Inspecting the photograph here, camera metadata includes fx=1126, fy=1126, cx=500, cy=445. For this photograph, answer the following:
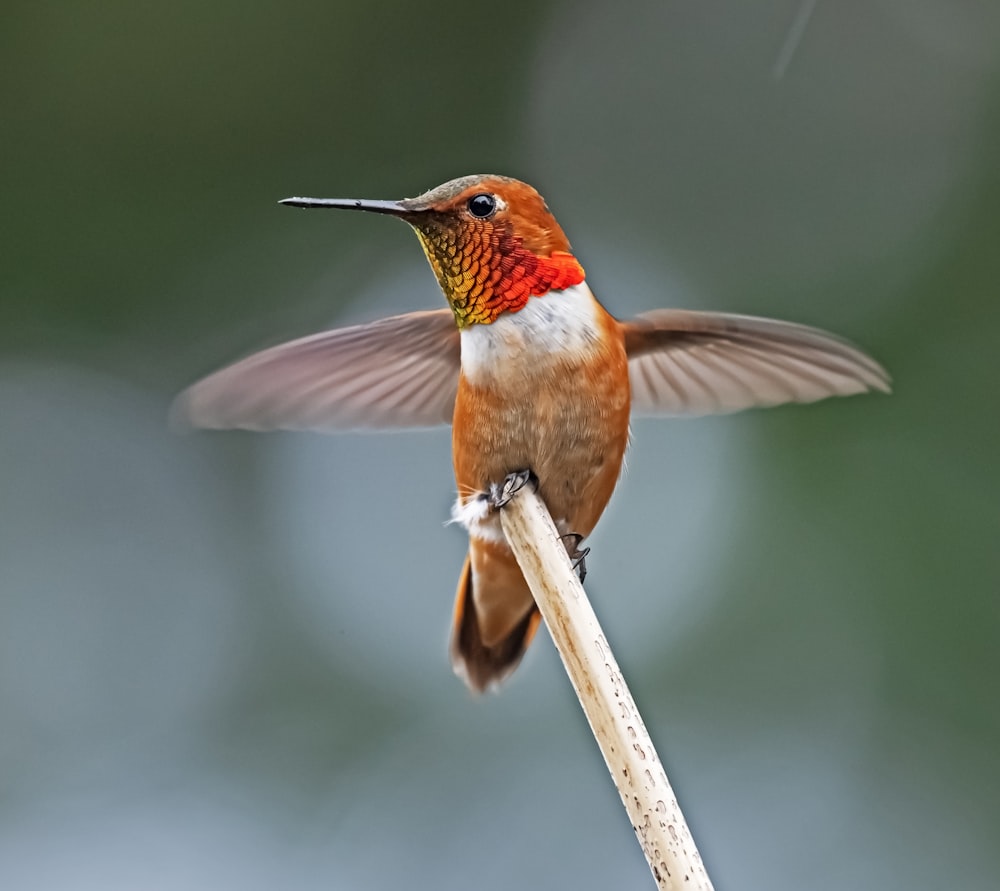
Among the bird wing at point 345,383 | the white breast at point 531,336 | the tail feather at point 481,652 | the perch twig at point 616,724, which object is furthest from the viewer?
the tail feather at point 481,652

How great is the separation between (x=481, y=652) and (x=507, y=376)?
0.70 metres

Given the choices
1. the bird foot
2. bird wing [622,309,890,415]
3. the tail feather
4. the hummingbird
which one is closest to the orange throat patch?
the hummingbird

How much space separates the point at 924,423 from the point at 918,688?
954 millimetres

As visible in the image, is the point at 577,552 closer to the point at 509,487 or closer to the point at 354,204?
the point at 509,487

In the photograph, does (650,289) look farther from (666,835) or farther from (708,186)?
(666,835)

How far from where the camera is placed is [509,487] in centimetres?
196

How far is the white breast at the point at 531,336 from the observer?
1.91m

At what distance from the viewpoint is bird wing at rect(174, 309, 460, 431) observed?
2049 mm

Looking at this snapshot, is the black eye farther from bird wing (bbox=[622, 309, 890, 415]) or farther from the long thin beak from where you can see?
bird wing (bbox=[622, 309, 890, 415])

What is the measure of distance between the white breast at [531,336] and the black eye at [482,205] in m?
0.17

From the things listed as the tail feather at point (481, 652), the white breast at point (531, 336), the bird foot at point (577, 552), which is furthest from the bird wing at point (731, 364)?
the tail feather at point (481, 652)

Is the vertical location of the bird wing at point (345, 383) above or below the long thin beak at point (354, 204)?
below

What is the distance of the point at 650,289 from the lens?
4184 mm

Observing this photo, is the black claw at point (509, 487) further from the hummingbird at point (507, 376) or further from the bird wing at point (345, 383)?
the bird wing at point (345, 383)
